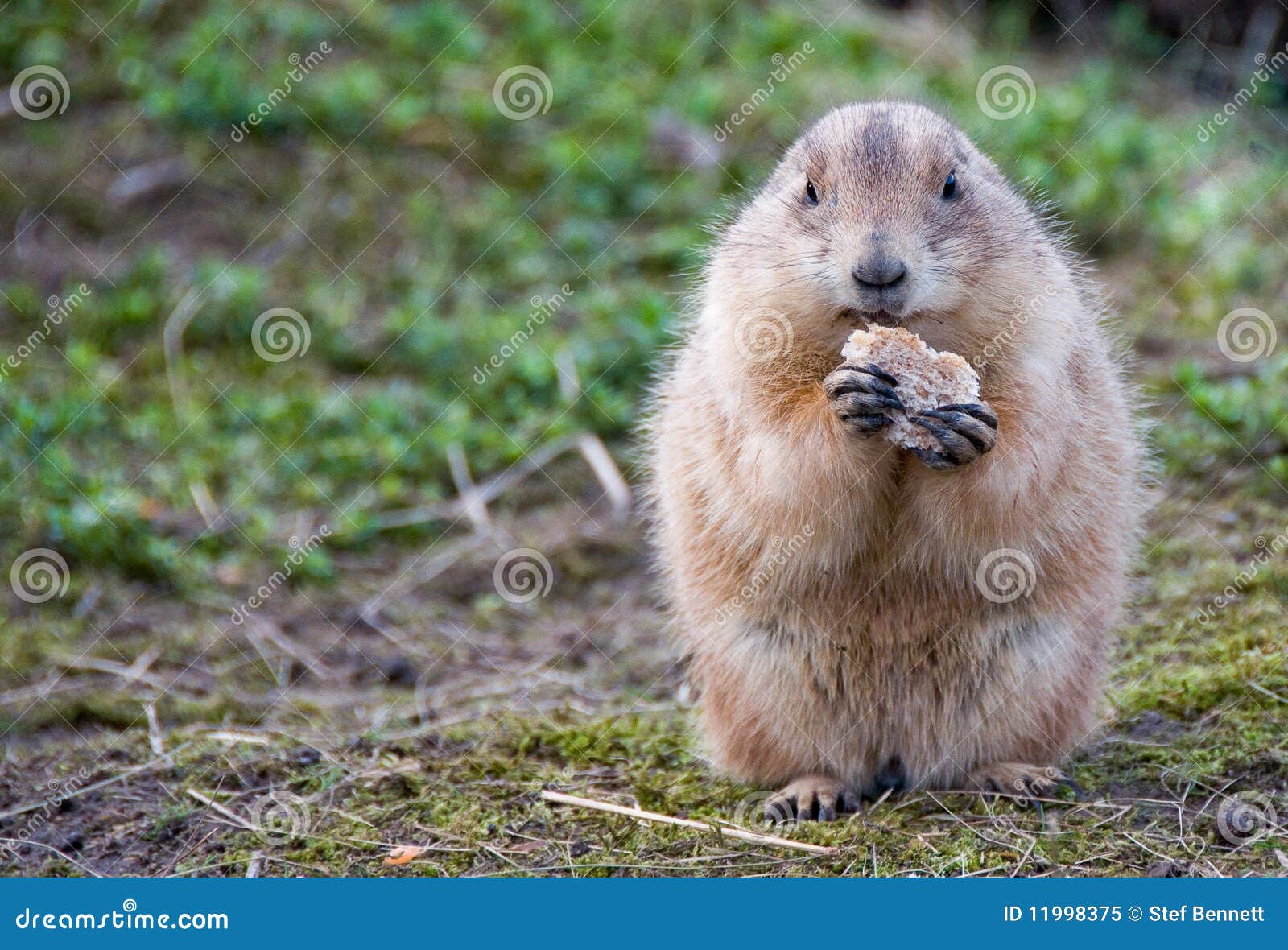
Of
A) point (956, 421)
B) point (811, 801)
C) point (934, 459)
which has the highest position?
point (956, 421)

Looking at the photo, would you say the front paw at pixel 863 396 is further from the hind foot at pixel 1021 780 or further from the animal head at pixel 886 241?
the hind foot at pixel 1021 780

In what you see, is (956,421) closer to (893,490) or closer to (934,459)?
(934,459)

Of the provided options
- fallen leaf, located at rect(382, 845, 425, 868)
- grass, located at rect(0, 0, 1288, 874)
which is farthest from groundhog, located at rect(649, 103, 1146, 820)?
fallen leaf, located at rect(382, 845, 425, 868)

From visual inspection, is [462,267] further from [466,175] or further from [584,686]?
[584,686]

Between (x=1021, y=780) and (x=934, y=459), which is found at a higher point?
(x=934, y=459)

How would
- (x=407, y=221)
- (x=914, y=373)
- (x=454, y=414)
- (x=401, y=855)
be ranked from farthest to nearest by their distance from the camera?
(x=407, y=221), (x=454, y=414), (x=401, y=855), (x=914, y=373)

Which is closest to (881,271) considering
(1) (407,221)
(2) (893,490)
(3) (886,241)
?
(3) (886,241)

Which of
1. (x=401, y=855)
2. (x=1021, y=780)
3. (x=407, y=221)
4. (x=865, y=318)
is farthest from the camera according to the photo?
(x=407, y=221)

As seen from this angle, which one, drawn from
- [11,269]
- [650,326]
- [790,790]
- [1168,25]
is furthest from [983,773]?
[1168,25]
